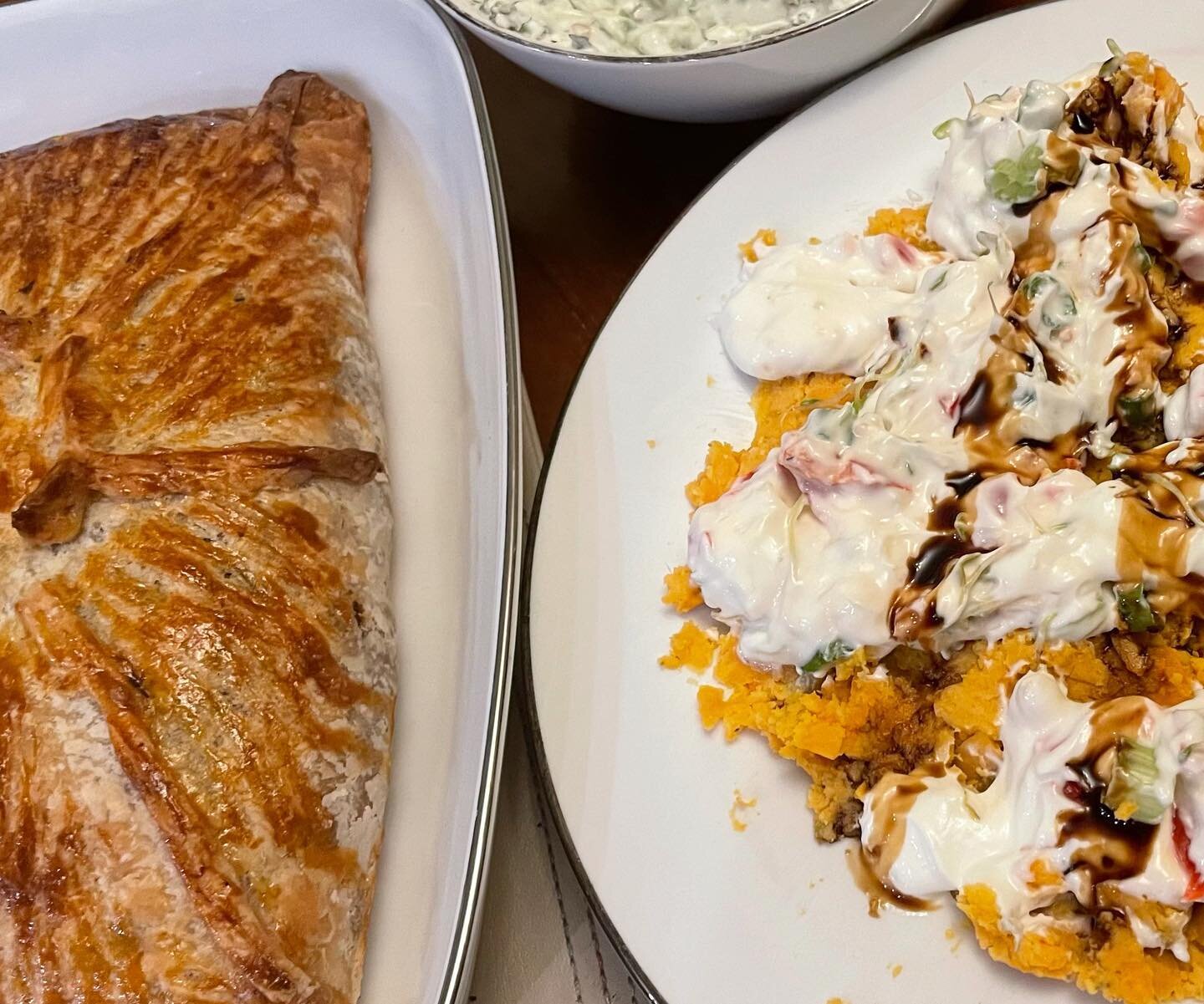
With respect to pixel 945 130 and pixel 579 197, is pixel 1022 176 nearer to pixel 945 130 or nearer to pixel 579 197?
pixel 945 130

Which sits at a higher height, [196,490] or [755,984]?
[196,490]

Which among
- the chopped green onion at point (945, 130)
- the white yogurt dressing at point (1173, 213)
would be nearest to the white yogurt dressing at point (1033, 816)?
Answer: the white yogurt dressing at point (1173, 213)

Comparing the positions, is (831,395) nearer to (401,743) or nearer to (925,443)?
(925,443)

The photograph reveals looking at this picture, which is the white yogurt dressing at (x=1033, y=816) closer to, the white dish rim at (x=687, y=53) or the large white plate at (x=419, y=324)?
the large white plate at (x=419, y=324)

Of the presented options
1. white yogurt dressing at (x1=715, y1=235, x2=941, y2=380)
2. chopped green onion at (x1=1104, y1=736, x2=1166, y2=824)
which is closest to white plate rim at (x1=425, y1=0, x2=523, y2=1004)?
white yogurt dressing at (x1=715, y1=235, x2=941, y2=380)

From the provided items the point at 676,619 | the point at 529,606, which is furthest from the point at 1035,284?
the point at 529,606

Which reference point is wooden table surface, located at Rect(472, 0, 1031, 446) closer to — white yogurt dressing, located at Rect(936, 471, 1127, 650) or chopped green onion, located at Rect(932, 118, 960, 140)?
chopped green onion, located at Rect(932, 118, 960, 140)

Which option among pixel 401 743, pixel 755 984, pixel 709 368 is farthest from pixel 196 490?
pixel 755 984
